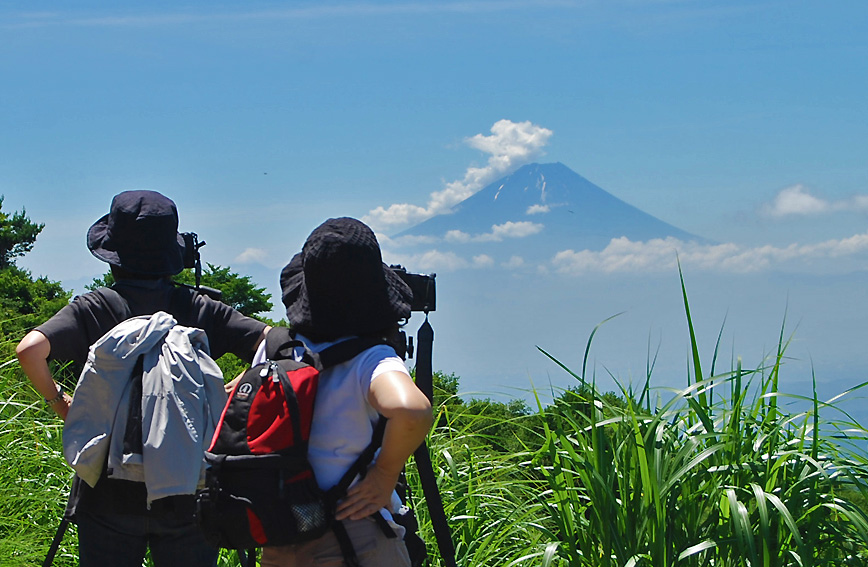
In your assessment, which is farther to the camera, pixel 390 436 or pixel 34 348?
pixel 34 348

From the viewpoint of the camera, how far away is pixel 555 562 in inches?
144

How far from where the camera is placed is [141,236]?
131 inches

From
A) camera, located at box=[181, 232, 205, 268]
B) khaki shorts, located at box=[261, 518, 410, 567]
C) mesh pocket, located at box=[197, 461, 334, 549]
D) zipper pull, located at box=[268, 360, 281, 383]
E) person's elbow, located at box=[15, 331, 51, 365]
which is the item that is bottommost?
khaki shorts, located at box=[261, 518, 410, 567]

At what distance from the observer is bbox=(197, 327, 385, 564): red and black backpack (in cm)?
223

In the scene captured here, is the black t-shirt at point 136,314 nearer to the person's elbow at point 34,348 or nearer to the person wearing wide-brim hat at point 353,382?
the person's elbow at point 34,348

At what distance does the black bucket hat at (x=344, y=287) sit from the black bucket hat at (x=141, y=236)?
3.78ft

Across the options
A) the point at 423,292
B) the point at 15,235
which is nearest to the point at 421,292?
the point at 423,292

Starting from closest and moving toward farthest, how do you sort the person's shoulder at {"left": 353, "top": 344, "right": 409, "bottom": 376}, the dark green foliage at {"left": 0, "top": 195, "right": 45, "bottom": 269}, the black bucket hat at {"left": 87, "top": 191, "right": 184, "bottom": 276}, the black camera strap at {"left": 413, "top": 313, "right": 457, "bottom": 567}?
the person's shoulder at {"left": 353, "top": 344, "right": 409, "bottom": 376} → the black camera strap at {"left": 413, "top": 313, "right": 457, "bottom": 567} → the black bucket hat at {"left": 87, "top": 191, "right": 184, "bottom": 276} → the dark green foliage at {"left": 0, "top": 195, "right": 45, "bottom": 269}

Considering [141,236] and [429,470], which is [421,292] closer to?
[429,470]

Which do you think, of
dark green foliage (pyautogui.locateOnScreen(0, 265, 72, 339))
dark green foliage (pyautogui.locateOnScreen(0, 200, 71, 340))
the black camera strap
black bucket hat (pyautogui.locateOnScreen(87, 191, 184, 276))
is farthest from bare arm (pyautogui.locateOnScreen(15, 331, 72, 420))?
dark green foliage (pyautogui.locateOnScreen(0, 265, 72, 339))

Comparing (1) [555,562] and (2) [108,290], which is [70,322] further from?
(1) [555,562]

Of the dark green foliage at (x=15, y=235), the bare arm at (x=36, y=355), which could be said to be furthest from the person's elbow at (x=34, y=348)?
the dark green foliage at (x=15, y=235)

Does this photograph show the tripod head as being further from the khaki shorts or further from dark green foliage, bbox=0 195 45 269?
dark green foliage, bbox=0 195 45 269

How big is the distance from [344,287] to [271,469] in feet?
1.62
